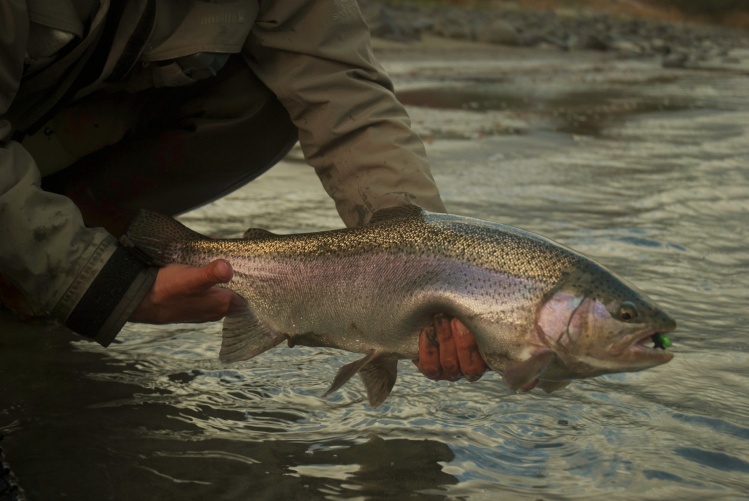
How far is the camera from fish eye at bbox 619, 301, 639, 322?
2.63m

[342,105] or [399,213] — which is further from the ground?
[342,105]

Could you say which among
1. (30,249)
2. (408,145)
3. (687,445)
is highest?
(408,145)

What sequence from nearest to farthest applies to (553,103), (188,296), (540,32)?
(188,296)
(553,103)
(540,32)

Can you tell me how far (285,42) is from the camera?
3514 mm

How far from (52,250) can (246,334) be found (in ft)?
1.87

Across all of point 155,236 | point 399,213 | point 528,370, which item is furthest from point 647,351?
point 155,236

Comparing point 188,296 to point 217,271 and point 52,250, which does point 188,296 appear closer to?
point 217,271

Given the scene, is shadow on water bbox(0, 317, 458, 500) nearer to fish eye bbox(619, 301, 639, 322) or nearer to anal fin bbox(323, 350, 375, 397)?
anal fin bbox(323, 350, 375, 397)

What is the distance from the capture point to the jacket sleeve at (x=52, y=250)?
2891 millimetres

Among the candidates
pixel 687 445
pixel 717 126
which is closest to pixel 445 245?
pixel 687 445

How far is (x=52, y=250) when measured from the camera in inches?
115

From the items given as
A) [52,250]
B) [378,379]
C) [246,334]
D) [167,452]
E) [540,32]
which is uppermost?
[540,32]

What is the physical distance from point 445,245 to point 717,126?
8360 mm

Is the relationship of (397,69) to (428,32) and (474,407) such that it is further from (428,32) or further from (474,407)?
(474,407)
